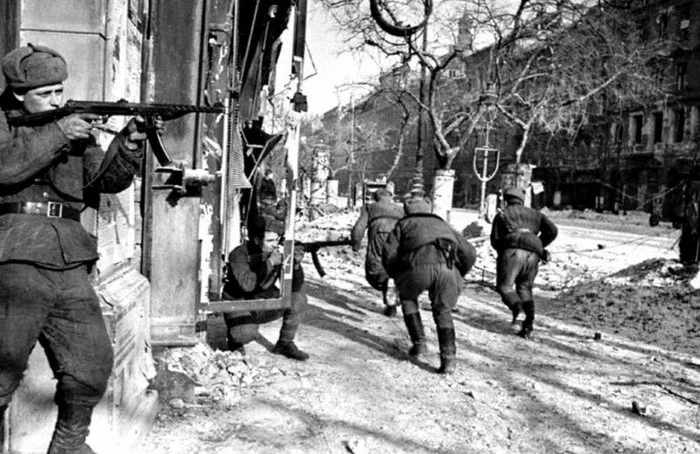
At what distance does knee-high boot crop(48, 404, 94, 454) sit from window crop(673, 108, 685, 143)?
40.9m

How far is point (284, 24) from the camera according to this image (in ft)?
33.2

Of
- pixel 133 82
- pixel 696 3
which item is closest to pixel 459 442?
pixel 133 82

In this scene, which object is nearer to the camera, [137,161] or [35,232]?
[35,232]

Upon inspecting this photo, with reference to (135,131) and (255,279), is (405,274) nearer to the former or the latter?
(255,279)

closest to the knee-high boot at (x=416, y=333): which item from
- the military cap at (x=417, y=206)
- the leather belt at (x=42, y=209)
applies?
the military cap at (x=417, y=206)

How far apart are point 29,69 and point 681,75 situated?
42.8m

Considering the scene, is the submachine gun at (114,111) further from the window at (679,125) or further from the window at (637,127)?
the window at (637,127)

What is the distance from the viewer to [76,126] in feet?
9.20

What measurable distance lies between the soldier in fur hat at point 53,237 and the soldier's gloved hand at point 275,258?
2.77 m

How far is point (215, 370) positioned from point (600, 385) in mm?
3487

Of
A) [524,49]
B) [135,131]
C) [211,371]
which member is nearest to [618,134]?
[524,49]

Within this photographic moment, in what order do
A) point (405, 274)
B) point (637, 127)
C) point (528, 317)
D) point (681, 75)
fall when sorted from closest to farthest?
point (405, 274)
point (528, 317)
point (681, 75)
point (637, 127)

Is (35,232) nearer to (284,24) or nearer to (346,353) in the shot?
(346,353)

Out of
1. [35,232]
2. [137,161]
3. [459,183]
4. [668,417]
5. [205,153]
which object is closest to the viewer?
[35,232]
